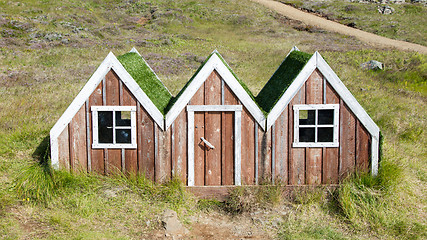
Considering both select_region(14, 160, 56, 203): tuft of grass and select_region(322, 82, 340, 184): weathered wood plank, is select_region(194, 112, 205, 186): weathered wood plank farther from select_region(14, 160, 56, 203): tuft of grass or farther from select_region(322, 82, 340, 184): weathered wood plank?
select_region(14, 160, 56, 203): tuft of grass

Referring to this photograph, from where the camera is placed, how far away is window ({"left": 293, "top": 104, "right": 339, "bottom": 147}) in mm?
9141

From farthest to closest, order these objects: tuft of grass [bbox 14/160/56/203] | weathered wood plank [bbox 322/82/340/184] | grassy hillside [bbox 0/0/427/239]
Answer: weathered wood plank [bbox 322/82/340/184] → tuft of grass [bbox 14/160/56/203] → grassy hillside [bbox 0/0/427/239]

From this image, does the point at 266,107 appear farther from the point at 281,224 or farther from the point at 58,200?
the point at 58,200

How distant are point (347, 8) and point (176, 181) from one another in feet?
196

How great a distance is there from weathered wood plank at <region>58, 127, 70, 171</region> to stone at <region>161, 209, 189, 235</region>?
99.0 inches

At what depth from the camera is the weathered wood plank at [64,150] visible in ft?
30.1

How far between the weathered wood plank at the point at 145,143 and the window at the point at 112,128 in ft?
0.41

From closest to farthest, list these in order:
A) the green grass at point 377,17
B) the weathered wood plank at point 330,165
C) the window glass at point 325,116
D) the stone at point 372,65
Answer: the weathered wood plank at point 330,165 → the window glass at point 325,116 → the stone at point 372,65 → the green grass at point 377,17

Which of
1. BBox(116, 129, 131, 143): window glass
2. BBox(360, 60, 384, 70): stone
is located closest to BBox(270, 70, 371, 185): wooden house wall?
BBox(116, 129, 131, 143): window glass

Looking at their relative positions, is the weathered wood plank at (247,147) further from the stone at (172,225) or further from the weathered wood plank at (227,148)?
the stone at (172,225)

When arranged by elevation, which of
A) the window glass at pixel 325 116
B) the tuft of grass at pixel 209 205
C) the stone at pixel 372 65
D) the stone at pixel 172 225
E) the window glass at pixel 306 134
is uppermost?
the stone at pixel 372 65

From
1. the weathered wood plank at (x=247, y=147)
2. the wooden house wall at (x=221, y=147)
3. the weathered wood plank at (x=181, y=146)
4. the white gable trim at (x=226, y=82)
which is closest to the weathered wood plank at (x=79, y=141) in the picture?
the wooden house wall at (x=221, y=147)

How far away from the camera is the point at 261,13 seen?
60.3 m

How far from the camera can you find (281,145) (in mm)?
9242
